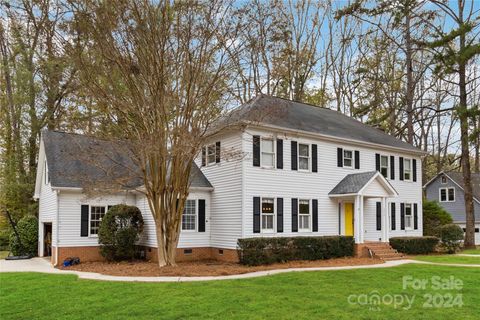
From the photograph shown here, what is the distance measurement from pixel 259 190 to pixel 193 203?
3.08 metres

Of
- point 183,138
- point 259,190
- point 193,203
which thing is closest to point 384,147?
point 259,190

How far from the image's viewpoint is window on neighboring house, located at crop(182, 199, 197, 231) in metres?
19.3

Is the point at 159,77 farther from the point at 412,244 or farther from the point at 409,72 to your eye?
the point at 409,72

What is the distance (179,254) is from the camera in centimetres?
1873

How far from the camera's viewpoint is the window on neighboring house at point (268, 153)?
62.3ft

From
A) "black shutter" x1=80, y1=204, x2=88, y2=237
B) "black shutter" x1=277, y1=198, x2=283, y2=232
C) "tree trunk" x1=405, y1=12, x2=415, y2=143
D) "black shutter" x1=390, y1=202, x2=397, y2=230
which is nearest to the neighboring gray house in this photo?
"tree trunk" x1=405, y1=12, x2=415, y2=143

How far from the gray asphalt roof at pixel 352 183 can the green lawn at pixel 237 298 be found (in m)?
6.52

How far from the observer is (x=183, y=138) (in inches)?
584

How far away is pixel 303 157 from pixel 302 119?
7.44 ft

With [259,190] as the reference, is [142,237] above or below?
below

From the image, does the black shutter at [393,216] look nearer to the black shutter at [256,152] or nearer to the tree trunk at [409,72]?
the tree trunk at [409,72]

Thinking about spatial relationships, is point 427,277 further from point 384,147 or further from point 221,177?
point 384,147

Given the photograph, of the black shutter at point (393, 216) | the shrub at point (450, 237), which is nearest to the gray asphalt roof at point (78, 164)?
the black shutter at point (393, 216)

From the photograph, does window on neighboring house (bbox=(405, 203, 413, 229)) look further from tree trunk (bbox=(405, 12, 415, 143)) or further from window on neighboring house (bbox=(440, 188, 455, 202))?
window on neighboring house (bbox=(440, 188, 455, 202))
